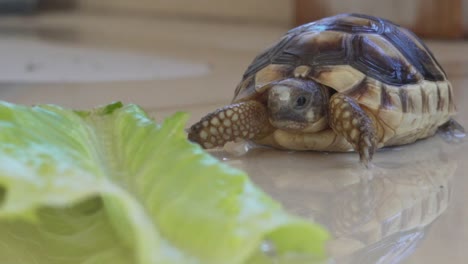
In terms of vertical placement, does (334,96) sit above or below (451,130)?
above

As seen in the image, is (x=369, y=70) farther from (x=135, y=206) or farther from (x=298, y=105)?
(x=135, y=206)

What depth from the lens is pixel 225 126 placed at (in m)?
A: 1.30

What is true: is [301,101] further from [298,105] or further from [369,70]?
[369,70]

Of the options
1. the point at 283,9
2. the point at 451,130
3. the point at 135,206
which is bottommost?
the point at 283,9

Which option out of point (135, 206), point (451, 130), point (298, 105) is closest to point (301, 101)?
point (298, 105)

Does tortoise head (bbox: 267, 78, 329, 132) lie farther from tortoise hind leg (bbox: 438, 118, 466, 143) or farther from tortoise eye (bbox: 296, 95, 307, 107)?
tortoise hind leg (bbox: 438, 118, 466, 143)

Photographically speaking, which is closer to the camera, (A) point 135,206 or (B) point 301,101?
(A) point 135,206

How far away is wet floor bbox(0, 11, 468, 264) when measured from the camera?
0.83 m

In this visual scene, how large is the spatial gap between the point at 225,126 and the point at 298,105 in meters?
0.13

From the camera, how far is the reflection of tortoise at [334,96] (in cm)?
127

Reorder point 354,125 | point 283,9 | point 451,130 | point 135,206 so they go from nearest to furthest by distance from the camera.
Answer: point 135,206 < point 354,125 < point 451,130 < point 283,9

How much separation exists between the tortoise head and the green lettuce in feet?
1.49

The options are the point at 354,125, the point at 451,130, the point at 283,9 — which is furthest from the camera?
the point at 283,9

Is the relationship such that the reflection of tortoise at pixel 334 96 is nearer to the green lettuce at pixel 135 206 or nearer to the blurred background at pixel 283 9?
the green lettuce at pixel 135 206
